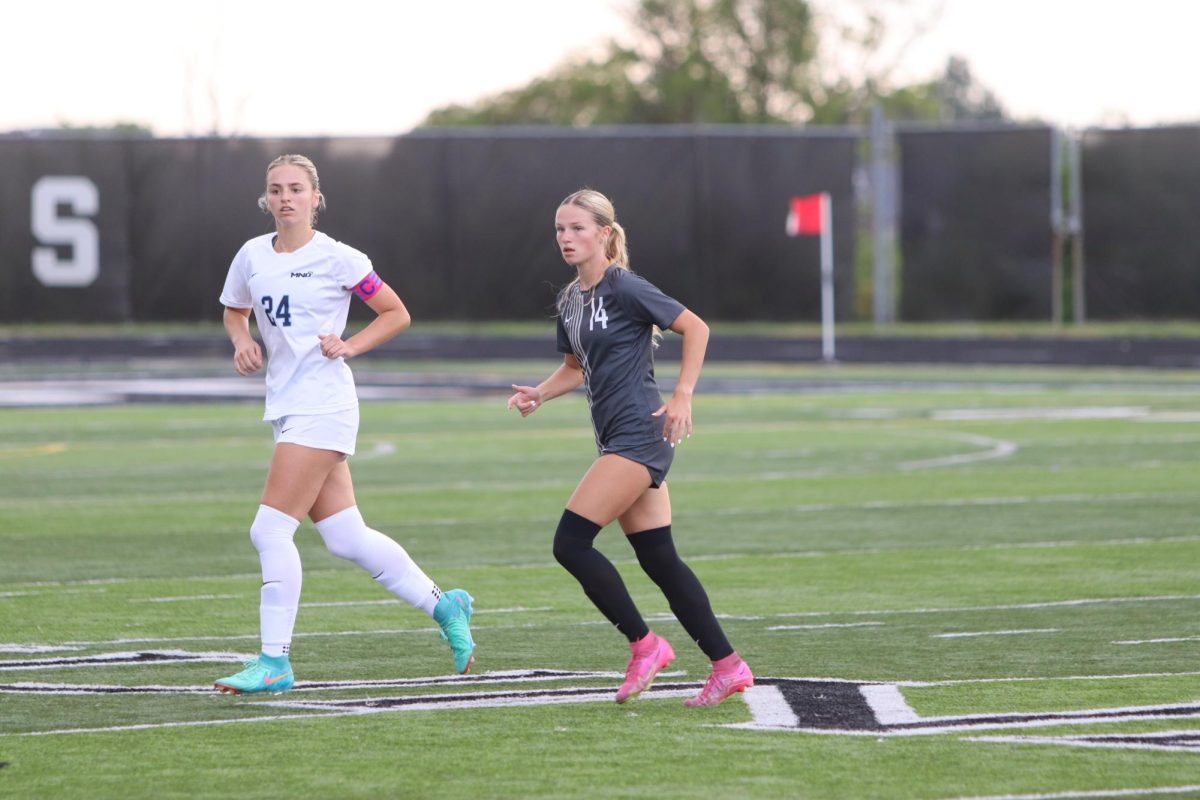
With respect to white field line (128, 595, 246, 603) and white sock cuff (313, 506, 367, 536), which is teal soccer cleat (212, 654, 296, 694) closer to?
white sock cuff (313, 506, 367, 536)

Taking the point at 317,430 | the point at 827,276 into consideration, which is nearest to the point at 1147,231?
the point at 827,276

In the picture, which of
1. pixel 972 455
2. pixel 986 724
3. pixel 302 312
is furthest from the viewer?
pixel 972 455

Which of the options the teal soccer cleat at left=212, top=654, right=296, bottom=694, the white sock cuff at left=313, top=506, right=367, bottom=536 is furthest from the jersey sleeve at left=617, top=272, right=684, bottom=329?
the teal soccer cleat at left=212, top=654, right=296, bottom=694

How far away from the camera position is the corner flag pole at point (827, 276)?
112ft

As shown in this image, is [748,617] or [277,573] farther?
[748,617]

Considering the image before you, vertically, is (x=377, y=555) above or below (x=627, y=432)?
below

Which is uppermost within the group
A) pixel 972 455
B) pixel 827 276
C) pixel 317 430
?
pixel 317 430

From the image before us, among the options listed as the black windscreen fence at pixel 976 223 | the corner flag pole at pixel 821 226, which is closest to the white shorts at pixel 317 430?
the corner flag pole at pixel 821 226

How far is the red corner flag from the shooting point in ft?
115

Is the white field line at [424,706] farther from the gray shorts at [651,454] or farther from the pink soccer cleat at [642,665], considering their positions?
the gray shorts at [651,454]

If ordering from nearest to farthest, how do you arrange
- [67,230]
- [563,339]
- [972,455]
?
[563,339]
[972,455]
[67,230]

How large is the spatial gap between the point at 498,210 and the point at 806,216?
18.8ft

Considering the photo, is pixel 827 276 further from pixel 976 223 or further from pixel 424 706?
pixel 424 706

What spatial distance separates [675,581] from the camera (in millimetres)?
6965
